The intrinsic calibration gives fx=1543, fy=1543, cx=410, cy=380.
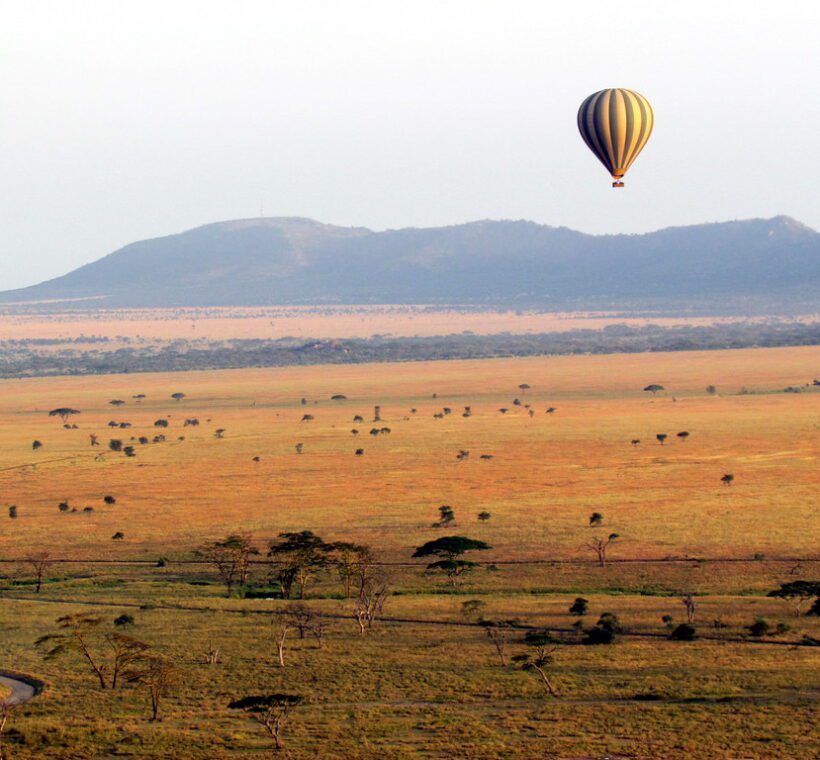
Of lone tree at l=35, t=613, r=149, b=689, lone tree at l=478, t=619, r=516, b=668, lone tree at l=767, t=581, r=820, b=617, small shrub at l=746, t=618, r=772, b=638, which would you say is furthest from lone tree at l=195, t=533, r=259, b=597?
lone tree at l=767, t=581, r=820, b=617

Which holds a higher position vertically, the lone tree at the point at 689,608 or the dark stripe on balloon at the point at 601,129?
the dark stripe on balloon at the point at 601,129

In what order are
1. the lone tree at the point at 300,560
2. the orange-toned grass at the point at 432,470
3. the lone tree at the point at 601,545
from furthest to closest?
the orange-toned grass at the point at 432,470
the lone tree at the point at 601,545
the lone tree at the point at 300,560

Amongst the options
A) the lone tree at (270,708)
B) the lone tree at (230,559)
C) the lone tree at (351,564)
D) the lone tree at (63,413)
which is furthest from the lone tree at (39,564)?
the lone tree at (63,413)

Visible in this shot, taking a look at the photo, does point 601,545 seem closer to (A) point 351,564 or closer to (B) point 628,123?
(A) point 351,564

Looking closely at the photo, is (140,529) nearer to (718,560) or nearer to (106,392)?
(718,560)

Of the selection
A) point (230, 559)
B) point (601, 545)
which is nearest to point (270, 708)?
point (230, 559)

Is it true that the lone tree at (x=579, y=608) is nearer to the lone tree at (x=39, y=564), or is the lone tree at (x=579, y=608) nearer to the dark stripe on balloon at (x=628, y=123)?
the lone tree at (x=39, y=564)

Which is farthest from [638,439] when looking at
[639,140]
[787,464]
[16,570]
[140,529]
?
[16,570]
